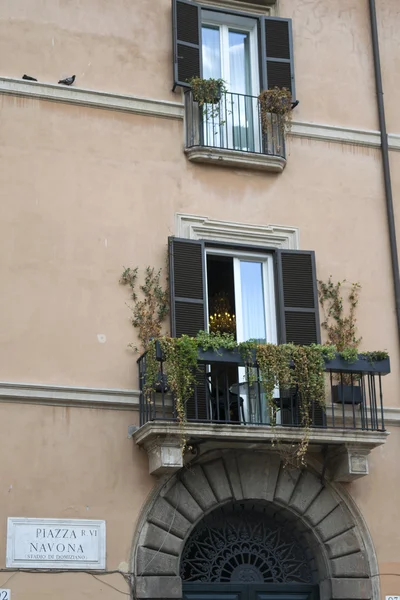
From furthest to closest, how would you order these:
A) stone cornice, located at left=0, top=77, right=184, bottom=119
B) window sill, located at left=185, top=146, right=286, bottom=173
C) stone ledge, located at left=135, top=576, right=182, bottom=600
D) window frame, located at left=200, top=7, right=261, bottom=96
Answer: window frame, located at left=200, top=7, right=261, bottom=96 < window sill, located at left=185, top=146, right=286, bottom=173 < stone cornice, located at left=0, top=77, right=184, bottom=119 < stone ledge, located at left=135, top=576, right=182, bottom=600

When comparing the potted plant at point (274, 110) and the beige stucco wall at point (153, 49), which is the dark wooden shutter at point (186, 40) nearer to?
the beige stucco wall at point (153, 49)

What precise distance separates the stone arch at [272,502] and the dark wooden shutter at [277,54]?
16.5ft

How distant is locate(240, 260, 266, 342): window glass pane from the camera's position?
48.2 feet

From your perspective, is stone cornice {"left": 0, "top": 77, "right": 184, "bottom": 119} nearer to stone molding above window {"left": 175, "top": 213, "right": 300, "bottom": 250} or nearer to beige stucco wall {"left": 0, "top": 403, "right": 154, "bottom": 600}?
stone molding above window {"left": 175, "top": 213, "right": 300, "bottom": 250}

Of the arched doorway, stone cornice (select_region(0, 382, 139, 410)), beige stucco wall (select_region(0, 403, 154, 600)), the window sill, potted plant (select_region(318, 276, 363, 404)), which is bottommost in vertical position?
the arched doorway

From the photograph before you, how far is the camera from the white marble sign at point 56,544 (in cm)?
1264

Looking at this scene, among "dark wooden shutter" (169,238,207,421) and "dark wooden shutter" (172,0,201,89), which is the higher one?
"dark wooden shutter" (172,0,201,89)

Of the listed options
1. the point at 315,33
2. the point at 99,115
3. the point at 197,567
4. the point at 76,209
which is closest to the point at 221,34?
the point at 315,33

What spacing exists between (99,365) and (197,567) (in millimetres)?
2615

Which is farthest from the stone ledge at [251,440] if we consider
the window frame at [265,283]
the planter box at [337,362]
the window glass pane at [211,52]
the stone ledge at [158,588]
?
the window glass pane at [211,52]

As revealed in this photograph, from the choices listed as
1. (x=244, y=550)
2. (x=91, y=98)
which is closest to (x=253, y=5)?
(x=91, y=98)

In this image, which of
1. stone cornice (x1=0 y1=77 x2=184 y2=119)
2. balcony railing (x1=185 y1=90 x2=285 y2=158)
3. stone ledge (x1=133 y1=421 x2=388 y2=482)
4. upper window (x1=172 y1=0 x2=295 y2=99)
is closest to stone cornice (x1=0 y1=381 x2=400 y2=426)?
stone ledge (x1=133 y1=421 x2=388 y2=482)

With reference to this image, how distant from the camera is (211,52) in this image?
52.2 ft

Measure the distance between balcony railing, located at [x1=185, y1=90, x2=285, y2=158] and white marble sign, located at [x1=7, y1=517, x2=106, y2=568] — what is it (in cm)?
505
